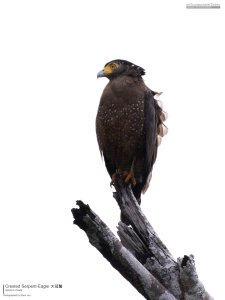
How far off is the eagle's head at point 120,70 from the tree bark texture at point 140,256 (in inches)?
64.3

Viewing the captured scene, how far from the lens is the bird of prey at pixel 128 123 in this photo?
6.84 m

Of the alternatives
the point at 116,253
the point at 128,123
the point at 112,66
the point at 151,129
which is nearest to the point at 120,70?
the point at 112,66

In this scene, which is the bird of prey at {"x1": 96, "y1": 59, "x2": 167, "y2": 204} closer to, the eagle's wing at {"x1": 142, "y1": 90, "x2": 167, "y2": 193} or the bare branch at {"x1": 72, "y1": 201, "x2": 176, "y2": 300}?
the eagle's wing at {"x1": 142, "y1": 90, "x2": 167, "y2": 193}

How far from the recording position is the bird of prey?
684 cm

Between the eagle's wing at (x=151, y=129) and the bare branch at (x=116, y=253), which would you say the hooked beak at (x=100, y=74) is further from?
the bare branch at (x=116, y=253)

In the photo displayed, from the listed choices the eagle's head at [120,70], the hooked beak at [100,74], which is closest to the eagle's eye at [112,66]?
the eagle's head at [120,70]

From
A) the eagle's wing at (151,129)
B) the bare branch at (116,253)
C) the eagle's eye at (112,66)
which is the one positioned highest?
the eagle's eye at (112,66)

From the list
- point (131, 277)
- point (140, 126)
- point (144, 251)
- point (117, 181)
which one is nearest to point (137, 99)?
point (140, 126)

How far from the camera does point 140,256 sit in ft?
17.6

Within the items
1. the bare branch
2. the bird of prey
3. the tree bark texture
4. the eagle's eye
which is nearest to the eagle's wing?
Result: the bird of prey

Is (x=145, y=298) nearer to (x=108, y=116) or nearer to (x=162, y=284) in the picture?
(x=162, y=284)

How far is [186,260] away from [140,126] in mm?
2220

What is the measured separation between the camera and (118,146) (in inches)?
272

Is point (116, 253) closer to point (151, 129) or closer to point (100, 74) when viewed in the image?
point (151, 129)
